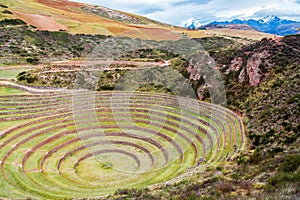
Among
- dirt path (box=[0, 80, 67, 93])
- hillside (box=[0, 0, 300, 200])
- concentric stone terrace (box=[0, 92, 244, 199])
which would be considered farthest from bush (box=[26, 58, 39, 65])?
concentric stone terrace (box=[0, 92, 244, 199])

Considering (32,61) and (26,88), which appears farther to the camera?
(32,61)

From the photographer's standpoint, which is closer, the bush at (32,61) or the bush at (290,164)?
the bush at (290,164)

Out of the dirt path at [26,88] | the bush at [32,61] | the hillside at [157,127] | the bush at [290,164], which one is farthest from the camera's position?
the bush at [32,61]

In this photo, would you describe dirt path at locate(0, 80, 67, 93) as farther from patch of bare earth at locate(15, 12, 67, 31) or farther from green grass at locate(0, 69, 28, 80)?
patch of bare earth at locate(15, 12, 67, 31)

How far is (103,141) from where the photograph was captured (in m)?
27.1

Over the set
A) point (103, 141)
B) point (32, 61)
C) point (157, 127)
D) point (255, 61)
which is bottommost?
point (103, 141)

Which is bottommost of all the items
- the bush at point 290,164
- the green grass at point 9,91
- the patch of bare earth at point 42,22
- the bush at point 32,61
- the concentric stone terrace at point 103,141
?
the concentric stone terrace at point 103,141

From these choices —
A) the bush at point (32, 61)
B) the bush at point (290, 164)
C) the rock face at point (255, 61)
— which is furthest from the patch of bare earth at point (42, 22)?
the bush at point (290, 164)

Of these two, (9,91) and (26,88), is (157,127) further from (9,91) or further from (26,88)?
(9,91)

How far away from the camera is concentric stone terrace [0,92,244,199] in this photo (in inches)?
786

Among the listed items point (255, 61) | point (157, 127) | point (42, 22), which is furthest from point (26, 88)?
point (42, 22)

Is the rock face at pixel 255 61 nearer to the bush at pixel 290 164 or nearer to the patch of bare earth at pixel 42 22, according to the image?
the bush at pixel 290 164

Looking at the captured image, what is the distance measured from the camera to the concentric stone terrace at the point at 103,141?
20.0 meters

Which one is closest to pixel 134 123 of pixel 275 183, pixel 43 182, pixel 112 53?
pixel 43 182
